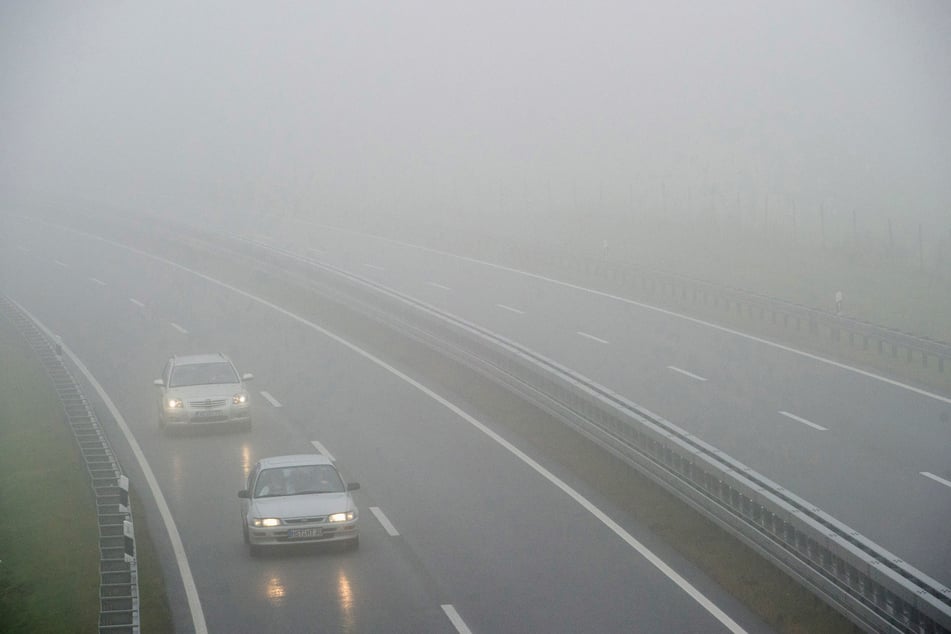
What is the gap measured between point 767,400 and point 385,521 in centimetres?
1111

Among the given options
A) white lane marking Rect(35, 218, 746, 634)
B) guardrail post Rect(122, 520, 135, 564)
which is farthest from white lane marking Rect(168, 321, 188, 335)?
guardrail post Rect(122, 520, 135, 564)

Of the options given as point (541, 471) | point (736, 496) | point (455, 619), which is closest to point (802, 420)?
point (541, 471)

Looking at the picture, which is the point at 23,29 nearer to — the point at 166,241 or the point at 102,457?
the point at 166,241

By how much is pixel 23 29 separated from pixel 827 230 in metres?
171

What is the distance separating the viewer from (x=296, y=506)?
16266mm

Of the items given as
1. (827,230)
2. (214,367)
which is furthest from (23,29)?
(214,367)

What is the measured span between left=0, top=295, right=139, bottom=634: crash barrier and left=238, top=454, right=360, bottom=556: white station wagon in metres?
1.64

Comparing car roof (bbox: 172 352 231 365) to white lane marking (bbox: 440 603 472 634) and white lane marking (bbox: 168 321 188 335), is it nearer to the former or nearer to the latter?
white lane marking (bbox: 168 321 188 335)

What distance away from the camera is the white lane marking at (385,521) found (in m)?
17.3

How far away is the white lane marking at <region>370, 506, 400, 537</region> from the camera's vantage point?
56.8ft

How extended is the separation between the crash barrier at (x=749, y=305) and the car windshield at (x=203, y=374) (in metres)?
16.4

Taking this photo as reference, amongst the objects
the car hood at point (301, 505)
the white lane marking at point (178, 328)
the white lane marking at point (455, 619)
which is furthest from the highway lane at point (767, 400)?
the white lane marking at point (178, 328)

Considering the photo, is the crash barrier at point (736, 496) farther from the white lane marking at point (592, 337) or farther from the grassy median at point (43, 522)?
the grassy median at point (43, 522)

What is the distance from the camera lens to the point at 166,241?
2237 inches
